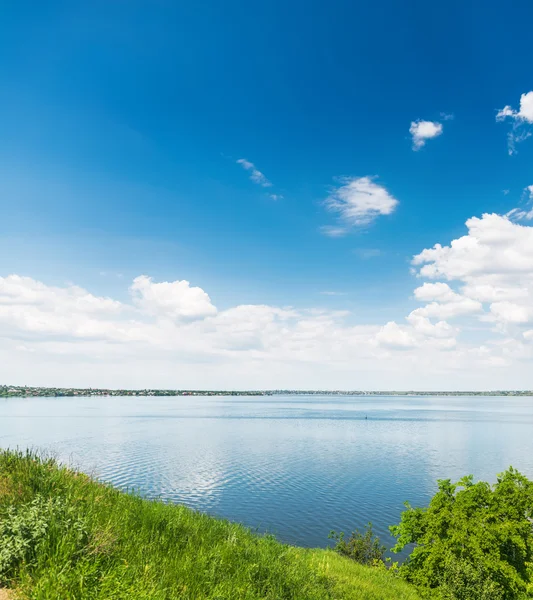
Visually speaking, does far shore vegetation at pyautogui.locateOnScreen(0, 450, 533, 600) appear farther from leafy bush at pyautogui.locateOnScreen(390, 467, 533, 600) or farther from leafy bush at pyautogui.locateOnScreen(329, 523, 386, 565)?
leafy bush at pyautogui.locateOnScreen(329, 523, 386, 565)

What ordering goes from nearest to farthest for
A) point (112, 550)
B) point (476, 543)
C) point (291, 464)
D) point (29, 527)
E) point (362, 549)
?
point (29, 527) → point (112, 550) → point (476, 543) → point (362, 549) → point (291, 464)

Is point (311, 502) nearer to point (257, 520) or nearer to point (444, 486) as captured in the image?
point (257, 520)

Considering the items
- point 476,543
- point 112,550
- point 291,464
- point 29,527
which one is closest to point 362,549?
point 476,543

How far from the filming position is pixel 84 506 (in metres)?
9.00

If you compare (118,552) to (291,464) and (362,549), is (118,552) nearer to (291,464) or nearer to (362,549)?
(362,549)

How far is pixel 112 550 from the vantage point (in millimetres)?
7750

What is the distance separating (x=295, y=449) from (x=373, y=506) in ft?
147

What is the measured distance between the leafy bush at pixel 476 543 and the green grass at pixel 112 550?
19.1m

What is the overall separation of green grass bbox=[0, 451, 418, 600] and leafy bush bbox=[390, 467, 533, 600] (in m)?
19.1

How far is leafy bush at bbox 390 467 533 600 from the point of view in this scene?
992 inches

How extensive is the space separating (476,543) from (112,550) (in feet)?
90.9

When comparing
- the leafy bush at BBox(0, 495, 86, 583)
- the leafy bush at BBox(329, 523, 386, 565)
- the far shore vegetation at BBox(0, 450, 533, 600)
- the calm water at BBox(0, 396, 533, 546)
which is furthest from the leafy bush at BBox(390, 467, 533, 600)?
the leafy bush at BBox(0, 495, 86, 583)

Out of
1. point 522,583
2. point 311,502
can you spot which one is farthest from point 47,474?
point 311,502

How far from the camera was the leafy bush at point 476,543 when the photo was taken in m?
25.2
